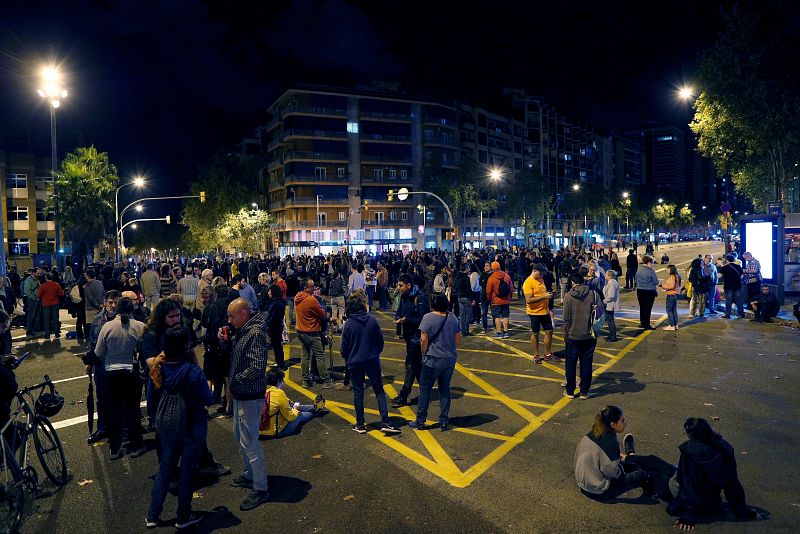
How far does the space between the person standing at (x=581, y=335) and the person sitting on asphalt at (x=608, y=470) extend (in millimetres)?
2849

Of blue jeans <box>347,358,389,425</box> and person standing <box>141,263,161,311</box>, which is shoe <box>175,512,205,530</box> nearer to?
blue jeans <box>347,358,389,425</box>

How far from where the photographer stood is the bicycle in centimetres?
441

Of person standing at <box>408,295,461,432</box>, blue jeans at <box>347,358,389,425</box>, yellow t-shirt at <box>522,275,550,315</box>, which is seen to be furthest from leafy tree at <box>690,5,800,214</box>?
blue jeans at <box>347,358,389,425</box>

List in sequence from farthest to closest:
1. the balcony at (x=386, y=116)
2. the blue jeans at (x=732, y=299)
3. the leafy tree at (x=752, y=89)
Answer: the balcony at (x=386, y=116) < the leafy tree at (x=752, y=89) < the blue jeans at (x=732, y=299)

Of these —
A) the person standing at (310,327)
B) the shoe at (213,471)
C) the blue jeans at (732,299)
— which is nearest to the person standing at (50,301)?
the person standing at (310,327)

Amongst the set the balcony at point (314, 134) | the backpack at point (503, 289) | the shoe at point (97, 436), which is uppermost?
the balcony at point (314, 134)

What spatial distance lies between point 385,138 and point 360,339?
68838mm

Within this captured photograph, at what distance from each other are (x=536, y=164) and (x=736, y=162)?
75.9 metres

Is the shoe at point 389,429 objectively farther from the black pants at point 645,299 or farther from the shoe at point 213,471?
the black pants at point 645,299

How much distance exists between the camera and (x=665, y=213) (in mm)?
109750

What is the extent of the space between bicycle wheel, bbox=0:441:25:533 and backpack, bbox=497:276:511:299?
32.3 ft

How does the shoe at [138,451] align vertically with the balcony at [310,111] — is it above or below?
below

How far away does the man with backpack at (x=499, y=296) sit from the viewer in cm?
1261

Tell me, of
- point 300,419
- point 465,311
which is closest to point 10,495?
point 300,419
